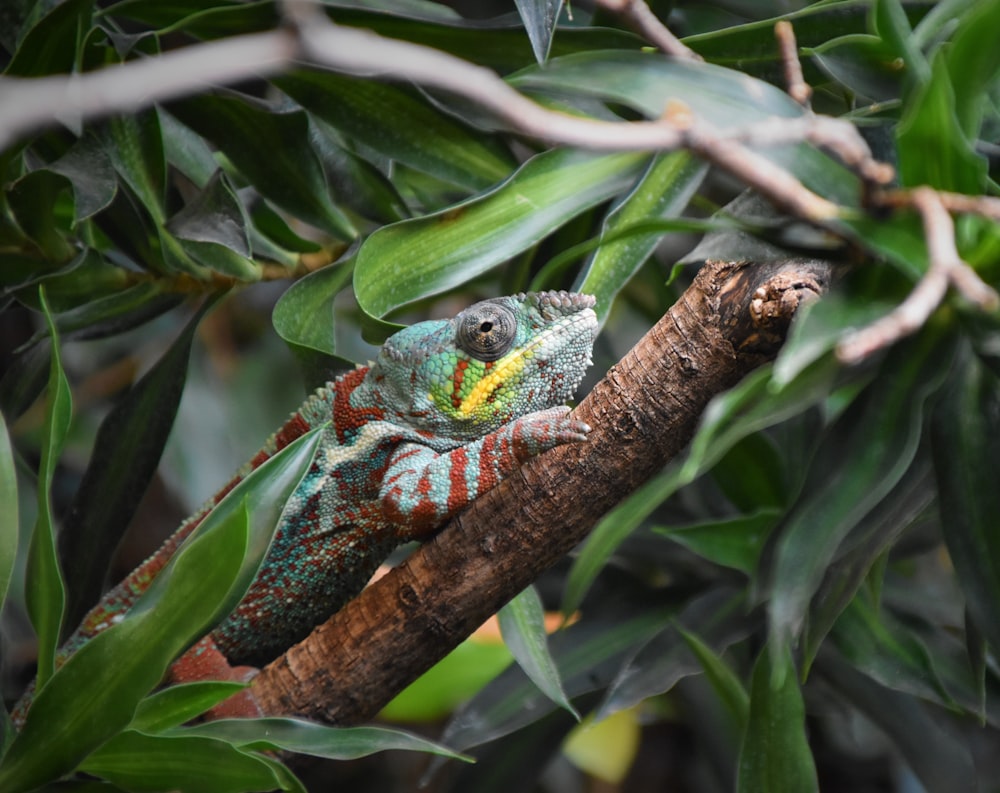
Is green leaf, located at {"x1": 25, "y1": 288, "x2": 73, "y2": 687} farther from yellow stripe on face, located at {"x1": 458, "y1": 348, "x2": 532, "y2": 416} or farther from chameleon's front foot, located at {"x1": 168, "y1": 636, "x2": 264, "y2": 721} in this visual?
yellow stripe on face, located at {"x1": 458, "y1": 348, "x2": 532, "y2": 416}

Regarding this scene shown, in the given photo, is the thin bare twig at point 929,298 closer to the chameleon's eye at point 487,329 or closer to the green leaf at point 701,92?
the green leaf at point 701,92

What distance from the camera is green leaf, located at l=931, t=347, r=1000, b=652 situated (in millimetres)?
933

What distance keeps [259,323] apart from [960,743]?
2.23m

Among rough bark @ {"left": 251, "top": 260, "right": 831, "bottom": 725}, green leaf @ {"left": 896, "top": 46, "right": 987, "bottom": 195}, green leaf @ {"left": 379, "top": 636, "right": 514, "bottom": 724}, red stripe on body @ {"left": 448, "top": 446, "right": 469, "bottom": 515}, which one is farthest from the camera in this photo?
green leaf @ {"left": 379, "top": 636, "right": 514, "bottom": 724}

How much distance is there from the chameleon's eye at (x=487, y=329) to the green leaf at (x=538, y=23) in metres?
0.38

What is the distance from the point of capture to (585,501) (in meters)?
1.15

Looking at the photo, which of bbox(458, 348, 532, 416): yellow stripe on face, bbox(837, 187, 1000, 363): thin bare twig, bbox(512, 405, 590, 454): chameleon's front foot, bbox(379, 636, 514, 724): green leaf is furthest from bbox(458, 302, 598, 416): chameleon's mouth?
bbox(379, 636, 514, 724): green leaf

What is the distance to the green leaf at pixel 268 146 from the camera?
1.46m

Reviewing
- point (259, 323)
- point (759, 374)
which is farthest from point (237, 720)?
point (259, 323)

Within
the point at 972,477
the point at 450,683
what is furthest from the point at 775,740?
the point at 450,683

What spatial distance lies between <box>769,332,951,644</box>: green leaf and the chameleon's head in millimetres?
560

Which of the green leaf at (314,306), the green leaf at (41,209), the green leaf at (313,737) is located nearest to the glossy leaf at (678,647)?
the green leaf at (313,737)

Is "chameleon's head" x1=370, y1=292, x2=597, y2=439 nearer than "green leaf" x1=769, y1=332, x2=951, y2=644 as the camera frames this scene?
No

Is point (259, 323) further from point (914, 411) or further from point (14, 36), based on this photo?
point (914, 411)
